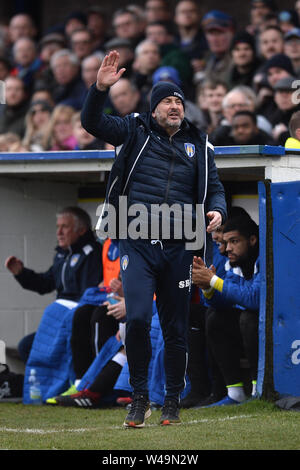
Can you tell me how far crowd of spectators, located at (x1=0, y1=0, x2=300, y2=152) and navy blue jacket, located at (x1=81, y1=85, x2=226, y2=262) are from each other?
2771 mm

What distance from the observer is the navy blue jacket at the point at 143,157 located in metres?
6.41

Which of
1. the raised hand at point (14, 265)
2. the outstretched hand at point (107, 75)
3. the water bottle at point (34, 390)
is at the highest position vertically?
the outstretched hand at point (107, 75)

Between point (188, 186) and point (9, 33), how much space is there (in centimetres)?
1106

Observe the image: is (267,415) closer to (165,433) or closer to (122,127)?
(165,433)

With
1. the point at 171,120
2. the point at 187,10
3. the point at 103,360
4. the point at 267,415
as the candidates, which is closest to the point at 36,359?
Result: the point at 103,360

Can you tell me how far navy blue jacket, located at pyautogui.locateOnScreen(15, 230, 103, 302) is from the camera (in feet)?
31.0

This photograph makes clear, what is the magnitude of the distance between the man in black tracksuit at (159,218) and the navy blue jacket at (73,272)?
293 cm

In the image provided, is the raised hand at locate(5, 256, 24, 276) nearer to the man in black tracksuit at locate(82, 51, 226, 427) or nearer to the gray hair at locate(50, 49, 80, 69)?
the man in black tracksuit at locate(82, 51, 226, 427)

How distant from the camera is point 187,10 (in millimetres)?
12719

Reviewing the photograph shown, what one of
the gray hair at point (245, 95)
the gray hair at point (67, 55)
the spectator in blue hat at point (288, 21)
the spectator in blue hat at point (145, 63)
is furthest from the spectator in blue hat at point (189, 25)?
the gray hair at point (245, 95)

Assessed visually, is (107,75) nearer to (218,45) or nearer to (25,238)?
(25,238)

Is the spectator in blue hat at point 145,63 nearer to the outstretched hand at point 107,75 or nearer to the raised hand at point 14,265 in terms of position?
the raised hand at point 14,265

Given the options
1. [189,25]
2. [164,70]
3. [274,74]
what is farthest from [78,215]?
[189,25]

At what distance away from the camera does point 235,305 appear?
801cm
